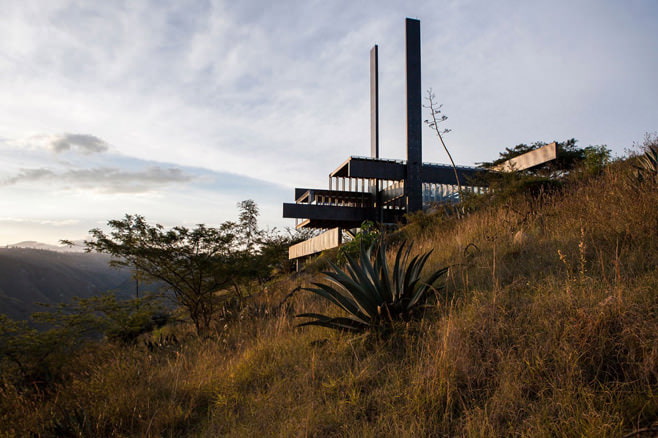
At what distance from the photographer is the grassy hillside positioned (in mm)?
2197

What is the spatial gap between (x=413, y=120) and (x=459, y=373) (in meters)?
14.7

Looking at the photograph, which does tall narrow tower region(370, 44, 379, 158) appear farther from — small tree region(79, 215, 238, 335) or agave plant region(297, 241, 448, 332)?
agave plant region(297, 241, 448, 332)

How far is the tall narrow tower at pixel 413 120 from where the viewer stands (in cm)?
1578

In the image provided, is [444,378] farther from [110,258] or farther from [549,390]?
[110,258]

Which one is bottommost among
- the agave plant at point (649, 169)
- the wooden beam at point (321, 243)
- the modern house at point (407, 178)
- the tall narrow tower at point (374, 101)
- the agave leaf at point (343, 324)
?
the agave leaf at point (343, 324)

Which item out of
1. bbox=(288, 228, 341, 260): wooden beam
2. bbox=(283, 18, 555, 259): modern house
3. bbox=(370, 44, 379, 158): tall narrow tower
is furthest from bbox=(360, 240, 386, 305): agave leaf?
bbox=(370, 44, 379, 158): tall narrow tower

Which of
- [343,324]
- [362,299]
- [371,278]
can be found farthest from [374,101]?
[343,324]

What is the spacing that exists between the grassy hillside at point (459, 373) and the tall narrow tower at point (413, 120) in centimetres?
1108

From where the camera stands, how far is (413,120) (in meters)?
16.0

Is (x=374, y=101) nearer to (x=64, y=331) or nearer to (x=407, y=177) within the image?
(x=407, y=177)

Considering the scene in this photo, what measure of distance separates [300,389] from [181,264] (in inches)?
234

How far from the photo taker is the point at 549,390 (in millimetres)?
2307

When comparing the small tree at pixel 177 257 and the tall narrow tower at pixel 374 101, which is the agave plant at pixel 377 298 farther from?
the tall narrow tower at pixel 374 101

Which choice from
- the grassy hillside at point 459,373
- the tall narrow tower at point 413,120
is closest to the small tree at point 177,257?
the grassy hillside at point 459,373
